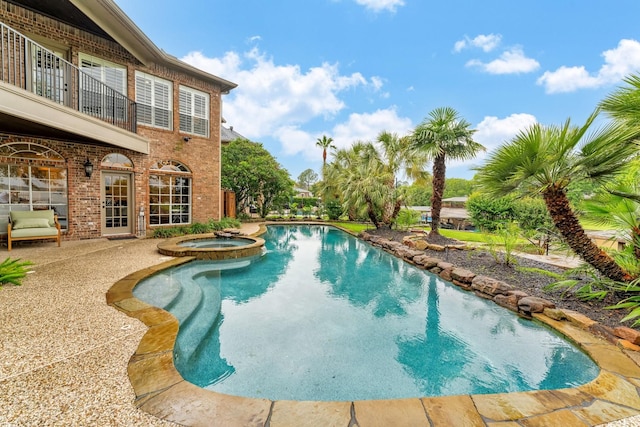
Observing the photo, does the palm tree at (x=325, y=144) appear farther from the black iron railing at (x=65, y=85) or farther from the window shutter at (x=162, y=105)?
the black iron railing at (x=65, y=85)

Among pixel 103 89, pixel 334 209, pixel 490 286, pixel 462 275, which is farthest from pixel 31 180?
pixel 334 209

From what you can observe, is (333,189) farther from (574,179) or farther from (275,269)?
(574,179)

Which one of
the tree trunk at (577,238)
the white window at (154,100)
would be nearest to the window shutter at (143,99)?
the white window at (154,100)

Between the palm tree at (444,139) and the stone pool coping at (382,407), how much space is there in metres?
8.04

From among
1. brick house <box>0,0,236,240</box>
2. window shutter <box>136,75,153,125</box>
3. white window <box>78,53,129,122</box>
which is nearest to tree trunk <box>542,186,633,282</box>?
brick house <box>0,0,236,240</box>

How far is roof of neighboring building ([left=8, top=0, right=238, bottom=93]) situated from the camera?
23.5ft

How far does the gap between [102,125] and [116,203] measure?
3.33m

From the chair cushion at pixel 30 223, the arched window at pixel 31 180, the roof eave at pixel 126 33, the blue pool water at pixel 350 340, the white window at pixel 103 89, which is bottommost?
the blue pool water at pixel 350 340

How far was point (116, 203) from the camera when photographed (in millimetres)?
10031

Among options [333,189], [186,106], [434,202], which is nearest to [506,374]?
[434,202]

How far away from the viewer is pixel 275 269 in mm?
7719

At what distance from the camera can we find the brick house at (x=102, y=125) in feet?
24.1

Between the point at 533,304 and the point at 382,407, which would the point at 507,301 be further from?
the point at 382,407

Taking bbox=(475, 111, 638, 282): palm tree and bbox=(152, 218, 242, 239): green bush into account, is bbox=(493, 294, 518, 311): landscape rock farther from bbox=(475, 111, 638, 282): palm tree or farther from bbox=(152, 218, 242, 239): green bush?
bbox=(152, 218, 242, 239): green bush
